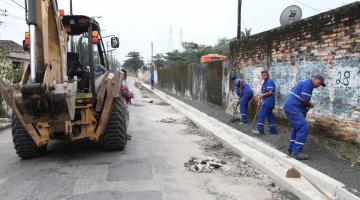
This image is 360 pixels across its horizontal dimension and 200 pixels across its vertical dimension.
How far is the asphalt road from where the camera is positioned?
16.6 feet

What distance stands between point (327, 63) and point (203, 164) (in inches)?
121

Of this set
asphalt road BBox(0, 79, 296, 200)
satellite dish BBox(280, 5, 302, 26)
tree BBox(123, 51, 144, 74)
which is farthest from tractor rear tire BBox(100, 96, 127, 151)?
tree BBox(123, 51, 144, 74)

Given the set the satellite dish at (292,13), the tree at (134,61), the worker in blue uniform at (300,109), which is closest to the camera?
the worker in blue uniform at (300,109)

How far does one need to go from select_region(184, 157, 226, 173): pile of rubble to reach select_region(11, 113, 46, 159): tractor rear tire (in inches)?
114

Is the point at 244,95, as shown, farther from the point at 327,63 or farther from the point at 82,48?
the point at 82,48

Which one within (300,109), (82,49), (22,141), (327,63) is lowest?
(22,141)

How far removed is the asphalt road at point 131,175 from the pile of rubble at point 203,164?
0.44 feet

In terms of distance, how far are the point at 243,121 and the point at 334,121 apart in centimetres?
400

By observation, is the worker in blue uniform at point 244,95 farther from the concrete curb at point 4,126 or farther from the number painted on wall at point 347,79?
the concrete curb at point 4,126

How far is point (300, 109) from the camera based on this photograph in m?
6.46

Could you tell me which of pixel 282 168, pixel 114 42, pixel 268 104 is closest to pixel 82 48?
pixel 114 42

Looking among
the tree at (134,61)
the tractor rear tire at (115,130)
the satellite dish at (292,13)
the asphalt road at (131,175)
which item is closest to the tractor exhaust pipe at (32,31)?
the asphalt road at (131,175)

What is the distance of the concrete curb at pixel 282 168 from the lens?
4781mm

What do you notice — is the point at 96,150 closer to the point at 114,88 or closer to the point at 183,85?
the point at 114,88
